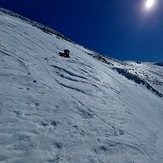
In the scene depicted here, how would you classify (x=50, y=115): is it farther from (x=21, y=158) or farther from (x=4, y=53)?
(x=4, y=53)

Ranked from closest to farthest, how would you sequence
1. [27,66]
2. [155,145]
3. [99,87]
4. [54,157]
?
[54,157], [155,145], [27,66], [99,87]

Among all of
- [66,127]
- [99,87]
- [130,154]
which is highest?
[99,87]

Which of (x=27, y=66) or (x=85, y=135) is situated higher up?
(x=27, y=66)

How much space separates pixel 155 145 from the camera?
25.6 ft

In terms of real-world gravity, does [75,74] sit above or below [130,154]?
above

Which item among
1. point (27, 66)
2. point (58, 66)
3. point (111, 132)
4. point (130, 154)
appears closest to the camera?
point (130, 154)

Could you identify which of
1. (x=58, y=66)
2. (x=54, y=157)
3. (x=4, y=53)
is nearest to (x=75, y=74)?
(x=58, y=66)

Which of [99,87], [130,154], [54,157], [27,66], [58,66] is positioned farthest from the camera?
[58,66]

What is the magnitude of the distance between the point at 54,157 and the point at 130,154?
102 inches

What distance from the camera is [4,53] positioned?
1066 cm

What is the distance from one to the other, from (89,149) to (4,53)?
7273mm

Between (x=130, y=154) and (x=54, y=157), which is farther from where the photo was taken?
(x=130, y=154)

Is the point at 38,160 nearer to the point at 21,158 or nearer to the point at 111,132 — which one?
the point at 21,158

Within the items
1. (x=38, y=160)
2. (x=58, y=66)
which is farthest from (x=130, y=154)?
(x=58, y=66)
